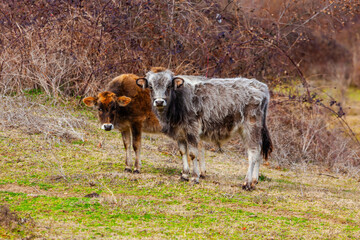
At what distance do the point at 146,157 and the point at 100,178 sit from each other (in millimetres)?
2579

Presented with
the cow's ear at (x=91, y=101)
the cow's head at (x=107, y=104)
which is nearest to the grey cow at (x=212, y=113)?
the cow's head at (x=107, y=104)

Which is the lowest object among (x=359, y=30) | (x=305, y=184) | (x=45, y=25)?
(x=305, y=184)

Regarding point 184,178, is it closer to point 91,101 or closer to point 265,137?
point 265,137

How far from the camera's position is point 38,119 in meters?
11.1

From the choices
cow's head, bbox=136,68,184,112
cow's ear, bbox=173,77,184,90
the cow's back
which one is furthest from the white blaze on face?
the cow's back

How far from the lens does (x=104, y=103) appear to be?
30.3ft

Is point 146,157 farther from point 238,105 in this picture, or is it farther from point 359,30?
point 359,30

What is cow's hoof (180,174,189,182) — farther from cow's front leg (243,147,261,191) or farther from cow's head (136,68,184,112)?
cow's head (136,68,184,112)

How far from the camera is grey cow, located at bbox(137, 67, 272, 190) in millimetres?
9023

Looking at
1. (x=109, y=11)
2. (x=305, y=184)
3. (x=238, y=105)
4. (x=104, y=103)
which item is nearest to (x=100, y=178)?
(x=104, y=103)

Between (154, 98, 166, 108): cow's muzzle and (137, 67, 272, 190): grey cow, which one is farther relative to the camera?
(137, 67, 272, 190): grey cow

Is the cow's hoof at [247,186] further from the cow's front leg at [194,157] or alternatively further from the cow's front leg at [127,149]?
the cow's front leg at [127,149]

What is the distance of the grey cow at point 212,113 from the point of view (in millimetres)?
9023

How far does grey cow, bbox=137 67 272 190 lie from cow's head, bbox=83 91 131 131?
2.05 ft
